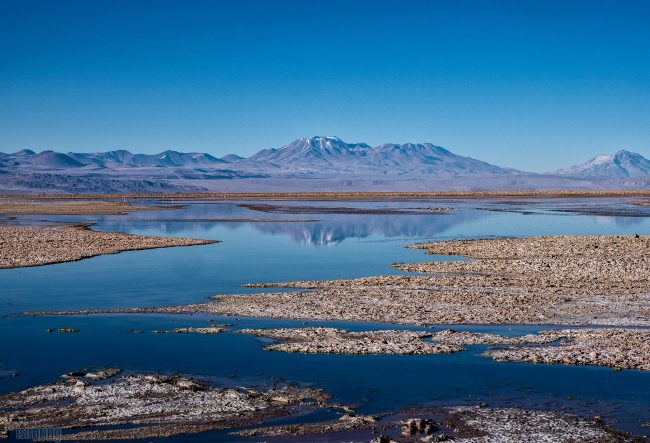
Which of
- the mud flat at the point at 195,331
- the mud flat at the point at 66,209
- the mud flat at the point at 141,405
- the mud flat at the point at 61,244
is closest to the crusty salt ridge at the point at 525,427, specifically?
the mud flat at the point at 141,405

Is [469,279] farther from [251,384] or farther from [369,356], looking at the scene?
[251,384]

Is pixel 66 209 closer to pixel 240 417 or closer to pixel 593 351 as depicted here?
pixel 593 351

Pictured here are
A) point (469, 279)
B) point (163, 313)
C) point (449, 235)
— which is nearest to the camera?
point (163, 313)

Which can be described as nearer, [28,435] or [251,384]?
[28,435]

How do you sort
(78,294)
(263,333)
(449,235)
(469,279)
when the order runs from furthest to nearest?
1. (449,235)
2. (469,279)
3. (78,294)
4. (263,333)

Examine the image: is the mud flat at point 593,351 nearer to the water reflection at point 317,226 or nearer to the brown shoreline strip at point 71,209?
the water reflection at point 317,226

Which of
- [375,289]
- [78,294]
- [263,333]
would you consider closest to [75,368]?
[263,333]
